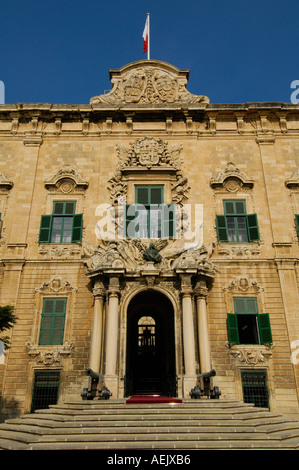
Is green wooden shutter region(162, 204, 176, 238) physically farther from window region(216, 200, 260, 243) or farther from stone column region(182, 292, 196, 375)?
stone column region(182, 292, 196, 375)

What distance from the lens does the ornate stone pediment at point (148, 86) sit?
18.2 metres

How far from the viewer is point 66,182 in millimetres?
16953

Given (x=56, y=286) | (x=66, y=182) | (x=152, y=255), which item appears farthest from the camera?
(x=66, y=182)

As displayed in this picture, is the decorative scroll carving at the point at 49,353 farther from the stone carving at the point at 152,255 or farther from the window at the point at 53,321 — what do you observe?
the stone carving at the point at 152,255

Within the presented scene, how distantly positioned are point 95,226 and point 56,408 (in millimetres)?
8045

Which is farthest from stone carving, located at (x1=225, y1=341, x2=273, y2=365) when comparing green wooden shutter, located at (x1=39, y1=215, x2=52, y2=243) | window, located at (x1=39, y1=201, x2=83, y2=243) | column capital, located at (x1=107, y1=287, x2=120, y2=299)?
green wooden shutter, located at (x1=39, y1=215, x2=52, y2=243)

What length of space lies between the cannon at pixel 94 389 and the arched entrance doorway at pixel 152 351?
2900mm

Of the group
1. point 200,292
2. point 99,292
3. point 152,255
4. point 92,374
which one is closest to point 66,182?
point 152,255

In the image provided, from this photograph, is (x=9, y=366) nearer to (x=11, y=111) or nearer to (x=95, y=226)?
(x=95, y=226)

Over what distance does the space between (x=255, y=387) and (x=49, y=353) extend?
7873 millimetres

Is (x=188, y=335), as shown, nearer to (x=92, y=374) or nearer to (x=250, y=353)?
(x=250, y=353)

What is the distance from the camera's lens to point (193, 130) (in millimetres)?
17938

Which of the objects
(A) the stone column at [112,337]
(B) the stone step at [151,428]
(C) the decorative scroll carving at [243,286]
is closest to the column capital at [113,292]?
(A) the stone column at [112,337]
